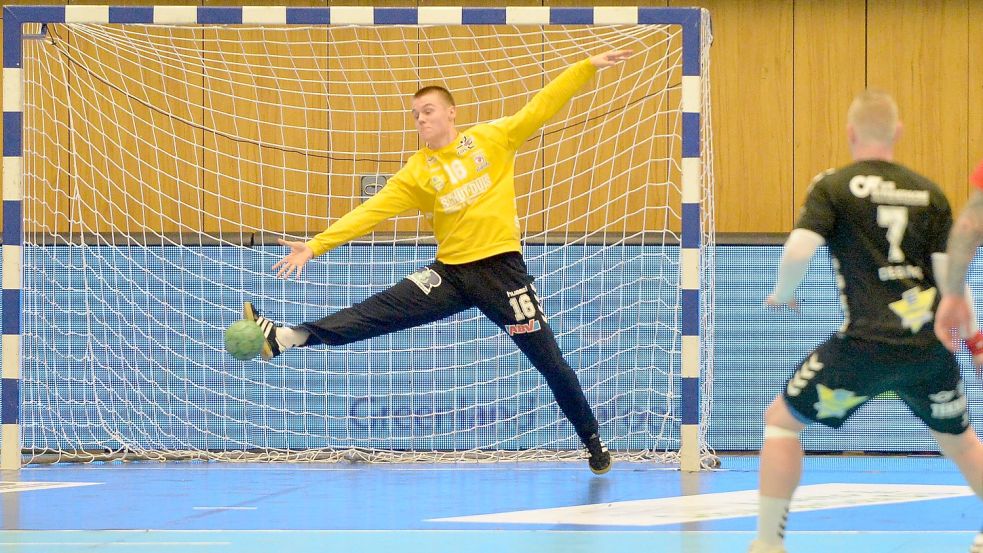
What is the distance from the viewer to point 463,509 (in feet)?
16.9

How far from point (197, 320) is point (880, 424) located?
4552 millimetres

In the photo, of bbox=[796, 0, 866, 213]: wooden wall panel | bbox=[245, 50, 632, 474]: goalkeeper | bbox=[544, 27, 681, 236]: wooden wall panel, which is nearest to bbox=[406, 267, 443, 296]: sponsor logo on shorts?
bbox=[245, 50, 632, 474]: goalkeeper

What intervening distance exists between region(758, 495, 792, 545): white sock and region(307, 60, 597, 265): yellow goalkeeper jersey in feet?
8.83

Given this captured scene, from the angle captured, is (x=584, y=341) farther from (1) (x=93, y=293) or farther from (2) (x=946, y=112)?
(2) (x=946, y=112)

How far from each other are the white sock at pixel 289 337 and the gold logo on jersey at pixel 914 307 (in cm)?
324

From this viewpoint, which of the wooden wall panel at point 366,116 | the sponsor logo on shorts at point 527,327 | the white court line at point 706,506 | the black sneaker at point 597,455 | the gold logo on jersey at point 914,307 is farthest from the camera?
the wooden wall panel at point 366,116

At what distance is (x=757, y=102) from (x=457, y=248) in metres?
5.03

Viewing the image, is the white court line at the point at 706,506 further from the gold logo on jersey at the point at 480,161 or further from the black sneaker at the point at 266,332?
the gold logo on jersey at the point at 480,161

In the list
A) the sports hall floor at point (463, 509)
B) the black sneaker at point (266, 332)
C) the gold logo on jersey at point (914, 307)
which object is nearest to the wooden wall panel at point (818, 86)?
the sports hall floor at point (463, 509)

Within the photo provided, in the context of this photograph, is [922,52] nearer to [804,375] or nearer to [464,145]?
[464,145]

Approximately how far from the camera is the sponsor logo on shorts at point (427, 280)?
237 inches

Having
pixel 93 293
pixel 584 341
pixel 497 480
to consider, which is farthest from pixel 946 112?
pixel 93 293

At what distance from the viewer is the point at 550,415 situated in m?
7.81

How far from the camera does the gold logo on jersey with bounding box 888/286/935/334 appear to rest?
346 centimetres
